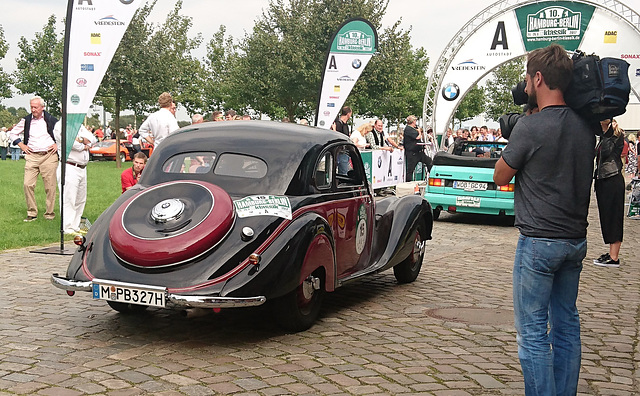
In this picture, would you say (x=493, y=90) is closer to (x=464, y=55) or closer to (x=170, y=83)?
(x=170, y=83)

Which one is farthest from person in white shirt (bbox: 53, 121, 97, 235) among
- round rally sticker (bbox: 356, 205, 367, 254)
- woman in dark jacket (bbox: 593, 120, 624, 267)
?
woman in dark jacket (bbox: 593, 120, 624, 267)

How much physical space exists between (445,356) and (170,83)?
34796mm

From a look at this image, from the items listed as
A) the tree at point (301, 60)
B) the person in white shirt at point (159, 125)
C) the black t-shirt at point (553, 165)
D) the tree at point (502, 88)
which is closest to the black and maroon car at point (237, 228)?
the black t-shirt at point (553, 165)

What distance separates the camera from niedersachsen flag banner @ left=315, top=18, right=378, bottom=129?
57.2ft

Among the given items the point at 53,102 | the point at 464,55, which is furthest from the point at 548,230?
the point at 53,102

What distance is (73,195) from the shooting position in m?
11.2

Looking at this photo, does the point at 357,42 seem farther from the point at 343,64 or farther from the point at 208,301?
the point at 208,301

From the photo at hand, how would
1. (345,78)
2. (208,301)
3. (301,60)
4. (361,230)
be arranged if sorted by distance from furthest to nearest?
(301,60) < (345,78) < (361,230) < (208,301)

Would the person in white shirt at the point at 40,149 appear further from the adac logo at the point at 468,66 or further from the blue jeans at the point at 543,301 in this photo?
the adac logo at the point at 468,66

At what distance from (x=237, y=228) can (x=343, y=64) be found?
12.5 m

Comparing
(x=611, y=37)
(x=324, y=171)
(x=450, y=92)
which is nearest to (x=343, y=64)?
(x=450, y=92)

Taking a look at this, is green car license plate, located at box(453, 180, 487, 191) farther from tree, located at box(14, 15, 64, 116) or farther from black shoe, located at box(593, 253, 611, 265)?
tree, located at box(14, 15, 64, 116)

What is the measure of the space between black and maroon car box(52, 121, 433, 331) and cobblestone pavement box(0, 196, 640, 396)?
35cm

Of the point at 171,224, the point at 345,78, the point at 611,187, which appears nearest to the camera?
the point at 171,224
